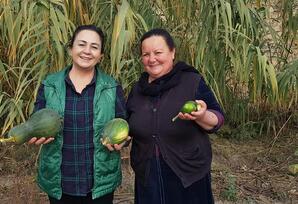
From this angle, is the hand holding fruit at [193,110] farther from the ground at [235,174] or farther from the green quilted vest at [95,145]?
the ground at [235,174]

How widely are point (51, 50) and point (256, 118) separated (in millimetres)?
2243

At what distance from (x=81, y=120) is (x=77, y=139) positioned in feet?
0.26

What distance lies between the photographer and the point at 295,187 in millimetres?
3395

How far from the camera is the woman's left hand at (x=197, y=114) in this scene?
1836 mm

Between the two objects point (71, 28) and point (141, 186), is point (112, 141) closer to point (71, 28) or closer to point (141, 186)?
point (141, 186)

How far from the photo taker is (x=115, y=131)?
1.89 metres

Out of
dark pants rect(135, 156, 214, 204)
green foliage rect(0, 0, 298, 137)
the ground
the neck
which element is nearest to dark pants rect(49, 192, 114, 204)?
dark pants rect(135, 156, 214, 204)

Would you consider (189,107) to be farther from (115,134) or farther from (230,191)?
(230,191)

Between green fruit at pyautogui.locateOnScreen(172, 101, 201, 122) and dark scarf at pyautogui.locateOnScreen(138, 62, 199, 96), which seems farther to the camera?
dark scarf at pyautogui.locateOnScreen(138, 62, 199, 96)

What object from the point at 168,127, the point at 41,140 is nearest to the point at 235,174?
the point at 168,127

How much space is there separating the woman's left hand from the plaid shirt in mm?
312

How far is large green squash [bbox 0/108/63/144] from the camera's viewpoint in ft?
6.25

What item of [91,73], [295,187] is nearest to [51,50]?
[91,73]

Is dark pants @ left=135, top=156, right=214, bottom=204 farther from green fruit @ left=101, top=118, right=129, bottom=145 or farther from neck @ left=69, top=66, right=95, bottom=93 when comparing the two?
neck @ left=69, top=66, right=95, bottom=93
